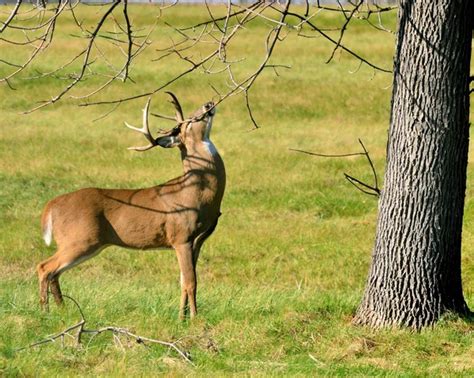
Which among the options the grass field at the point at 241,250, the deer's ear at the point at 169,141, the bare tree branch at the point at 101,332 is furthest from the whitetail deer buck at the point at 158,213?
the bare tree branch at the point at 101,332

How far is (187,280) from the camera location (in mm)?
8344

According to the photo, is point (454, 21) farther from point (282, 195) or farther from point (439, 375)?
point (282, 195)

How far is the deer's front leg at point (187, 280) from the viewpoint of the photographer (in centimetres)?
813

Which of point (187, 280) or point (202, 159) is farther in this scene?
point (202, 159)

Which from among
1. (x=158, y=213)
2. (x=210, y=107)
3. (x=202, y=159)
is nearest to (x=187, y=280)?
(x=158, y=213)

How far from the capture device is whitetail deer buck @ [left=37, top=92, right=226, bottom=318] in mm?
8656

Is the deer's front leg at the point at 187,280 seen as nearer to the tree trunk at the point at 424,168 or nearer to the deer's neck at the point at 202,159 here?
the deer's neck at the point at 202,159

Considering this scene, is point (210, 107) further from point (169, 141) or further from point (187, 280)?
point (187, 280)

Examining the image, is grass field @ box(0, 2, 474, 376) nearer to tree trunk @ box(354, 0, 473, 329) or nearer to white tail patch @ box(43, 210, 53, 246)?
tree trunk @ box(354, 0, 473, 329)

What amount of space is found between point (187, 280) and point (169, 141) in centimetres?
119

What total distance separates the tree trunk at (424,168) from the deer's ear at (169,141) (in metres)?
1.92

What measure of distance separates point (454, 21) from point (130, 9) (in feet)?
132

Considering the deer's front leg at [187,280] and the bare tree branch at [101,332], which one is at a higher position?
the bare tree branch at [101,332]

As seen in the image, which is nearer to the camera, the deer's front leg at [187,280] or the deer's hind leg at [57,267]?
the deer's front leg at [187,280]
